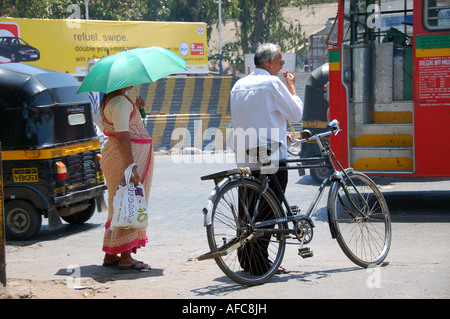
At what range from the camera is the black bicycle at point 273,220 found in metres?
5.09

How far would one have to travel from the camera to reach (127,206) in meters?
5.55

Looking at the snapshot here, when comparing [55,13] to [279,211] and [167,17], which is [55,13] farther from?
Result: [279,211]

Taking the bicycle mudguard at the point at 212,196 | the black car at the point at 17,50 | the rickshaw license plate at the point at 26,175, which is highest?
the black car at the point at 17,50

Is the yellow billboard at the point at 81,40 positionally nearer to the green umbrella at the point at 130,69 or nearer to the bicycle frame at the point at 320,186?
the green umbrella at the point at 130,69

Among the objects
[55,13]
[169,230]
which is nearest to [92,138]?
[169,230]

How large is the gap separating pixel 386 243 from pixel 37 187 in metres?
4.13

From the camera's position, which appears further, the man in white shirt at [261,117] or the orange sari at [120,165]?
the orange sari at [120,165]

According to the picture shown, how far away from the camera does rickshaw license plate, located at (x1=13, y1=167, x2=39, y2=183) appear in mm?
7695

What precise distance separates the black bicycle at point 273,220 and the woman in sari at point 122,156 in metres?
0.89

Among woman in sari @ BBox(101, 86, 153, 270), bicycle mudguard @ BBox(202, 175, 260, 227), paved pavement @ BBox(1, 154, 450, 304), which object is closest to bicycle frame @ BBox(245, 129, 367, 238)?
bicycle mudguard @ BBox(202, 175, 260, 227)

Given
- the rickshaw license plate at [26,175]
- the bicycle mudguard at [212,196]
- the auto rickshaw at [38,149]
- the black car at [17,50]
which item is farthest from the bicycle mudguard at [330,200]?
the black car at [17,50]

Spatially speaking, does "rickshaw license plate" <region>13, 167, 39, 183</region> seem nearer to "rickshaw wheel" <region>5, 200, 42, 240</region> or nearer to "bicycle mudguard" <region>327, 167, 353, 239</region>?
"rickshaw wheel" <region>5, 200, 42, 240</region>

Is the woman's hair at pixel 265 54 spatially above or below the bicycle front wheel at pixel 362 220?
above
